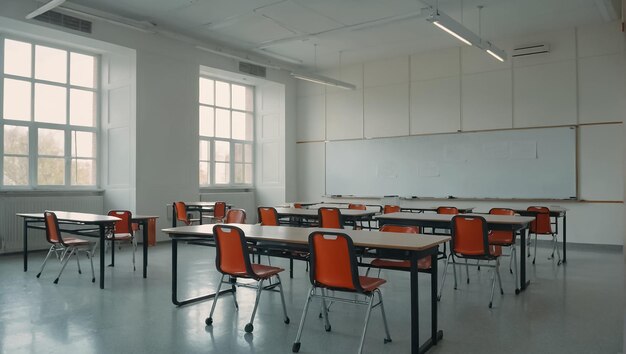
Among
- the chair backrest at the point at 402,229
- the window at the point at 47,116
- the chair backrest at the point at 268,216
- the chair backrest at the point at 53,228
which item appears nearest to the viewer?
the chair backrest at the point at 402,229

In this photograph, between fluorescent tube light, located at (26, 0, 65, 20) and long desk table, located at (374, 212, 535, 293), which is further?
fluorescent tube light, located at (26, 0, 65, 20)

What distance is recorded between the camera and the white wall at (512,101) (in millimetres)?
8023

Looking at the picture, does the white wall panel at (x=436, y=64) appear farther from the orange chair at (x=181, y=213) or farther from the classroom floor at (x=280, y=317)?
the orange chair at (x=181, y=213)

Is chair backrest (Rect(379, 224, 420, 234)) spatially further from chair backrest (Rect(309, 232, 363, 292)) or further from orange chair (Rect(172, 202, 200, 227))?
orange chair (Rect(172, 202, 200, 227))

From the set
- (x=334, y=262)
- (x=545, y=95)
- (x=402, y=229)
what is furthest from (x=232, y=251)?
(x=545, y=95)

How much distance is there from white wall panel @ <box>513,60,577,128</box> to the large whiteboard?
0.67 ft

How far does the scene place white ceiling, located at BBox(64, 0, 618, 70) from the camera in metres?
7.38

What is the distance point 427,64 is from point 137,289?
735 centimetres

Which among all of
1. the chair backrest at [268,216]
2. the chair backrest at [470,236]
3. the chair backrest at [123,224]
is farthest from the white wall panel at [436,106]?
the chair backrest at [123,224]

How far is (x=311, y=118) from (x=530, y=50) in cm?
506

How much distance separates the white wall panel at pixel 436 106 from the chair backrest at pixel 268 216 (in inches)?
188

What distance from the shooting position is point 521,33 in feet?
28.6

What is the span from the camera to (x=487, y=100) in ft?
29.8

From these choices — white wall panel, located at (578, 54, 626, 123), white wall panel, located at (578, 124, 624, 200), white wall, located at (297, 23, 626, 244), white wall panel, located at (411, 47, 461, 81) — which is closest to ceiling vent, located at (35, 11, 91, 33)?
white wall, located at (297, 23, 626, 244)
